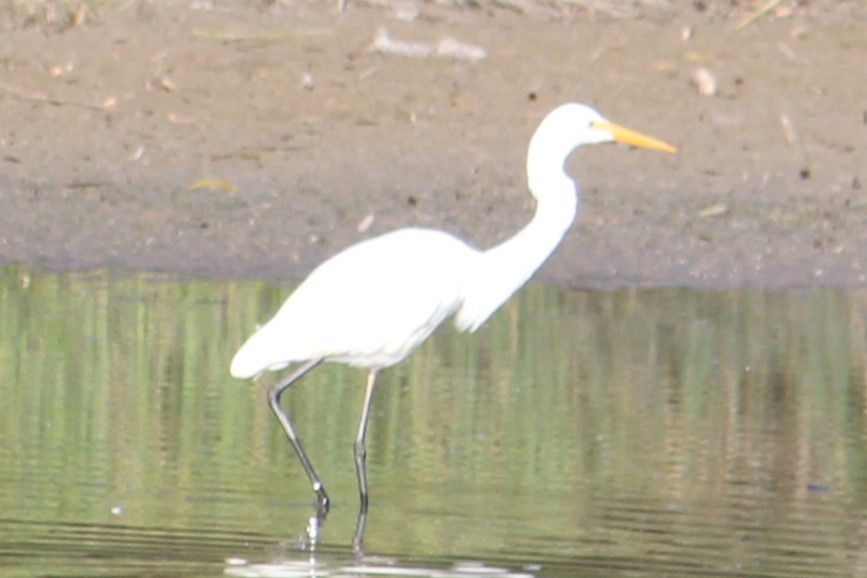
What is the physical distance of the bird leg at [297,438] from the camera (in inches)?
270

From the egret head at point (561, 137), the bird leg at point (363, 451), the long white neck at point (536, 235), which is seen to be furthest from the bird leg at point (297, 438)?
the egret head at point (561, 137)

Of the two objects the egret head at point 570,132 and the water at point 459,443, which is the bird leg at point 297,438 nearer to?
the water at point 459,443

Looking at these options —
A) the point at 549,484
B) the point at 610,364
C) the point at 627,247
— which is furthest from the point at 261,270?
the point at 549,484

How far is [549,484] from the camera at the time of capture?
22.6ft

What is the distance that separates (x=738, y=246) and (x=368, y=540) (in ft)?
19.1

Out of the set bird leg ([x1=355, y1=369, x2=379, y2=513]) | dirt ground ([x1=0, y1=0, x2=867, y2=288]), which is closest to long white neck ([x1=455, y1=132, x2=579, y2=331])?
bird leg ([x1=355, y1=369, x2=379, y2=513])

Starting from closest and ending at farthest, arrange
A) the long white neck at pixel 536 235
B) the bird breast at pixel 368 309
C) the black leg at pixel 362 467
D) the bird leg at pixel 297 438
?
1. the black leg at pixel 362 467
2. the bird leg at pixel 297 438
3. the bird breast at pixel 368 309
4. the long white neck at pixel 536 235

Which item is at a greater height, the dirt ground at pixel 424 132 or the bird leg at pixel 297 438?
the dirt ground at pixel 424 132

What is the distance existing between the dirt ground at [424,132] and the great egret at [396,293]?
12.1ft

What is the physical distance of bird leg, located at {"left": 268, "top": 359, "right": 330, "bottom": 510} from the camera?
6.85m

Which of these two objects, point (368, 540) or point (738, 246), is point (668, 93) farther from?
point (368, 540)

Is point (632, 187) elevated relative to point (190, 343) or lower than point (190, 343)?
elevated

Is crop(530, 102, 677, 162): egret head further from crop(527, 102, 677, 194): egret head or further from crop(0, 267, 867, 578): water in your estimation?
crop(0, 267, 867, 578): water

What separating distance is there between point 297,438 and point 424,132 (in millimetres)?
5781
